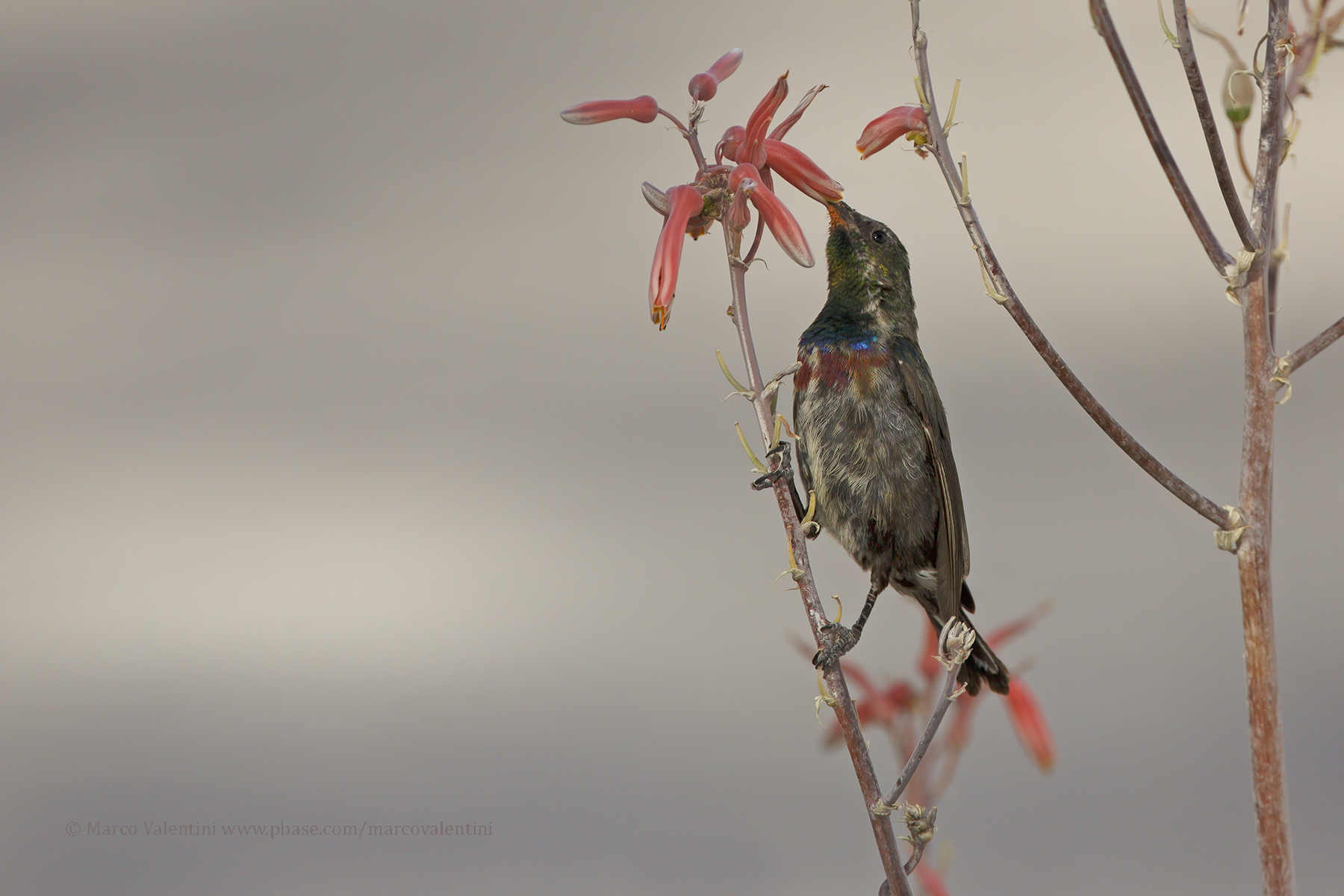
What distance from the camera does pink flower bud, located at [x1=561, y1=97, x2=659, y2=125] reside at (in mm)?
399

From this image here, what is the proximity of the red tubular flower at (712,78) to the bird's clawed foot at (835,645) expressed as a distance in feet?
0.62

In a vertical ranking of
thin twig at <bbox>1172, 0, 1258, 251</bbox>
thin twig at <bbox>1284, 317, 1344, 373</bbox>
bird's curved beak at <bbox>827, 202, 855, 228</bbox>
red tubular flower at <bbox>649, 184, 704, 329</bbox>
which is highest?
bird's curved beak at <bbox>827, 202, 855, 228</bbox>

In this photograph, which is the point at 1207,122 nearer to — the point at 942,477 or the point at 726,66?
the point at 726,66

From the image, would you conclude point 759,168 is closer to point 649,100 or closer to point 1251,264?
point 649,100

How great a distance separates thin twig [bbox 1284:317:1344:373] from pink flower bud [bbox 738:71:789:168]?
0.18m

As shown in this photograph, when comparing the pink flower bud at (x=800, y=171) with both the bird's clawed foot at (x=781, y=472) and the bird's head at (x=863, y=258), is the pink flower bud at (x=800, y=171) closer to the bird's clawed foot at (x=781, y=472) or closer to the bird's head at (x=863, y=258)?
the bird's clawed foot at (x=781, y=472)

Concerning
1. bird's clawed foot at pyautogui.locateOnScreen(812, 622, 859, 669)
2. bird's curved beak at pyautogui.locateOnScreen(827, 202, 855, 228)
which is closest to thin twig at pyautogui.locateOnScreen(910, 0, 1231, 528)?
bird's clawed foot at pyautogui.locateOnScreen(812, 622, 859, 669)

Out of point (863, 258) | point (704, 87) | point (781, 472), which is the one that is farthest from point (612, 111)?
point (863, 258)

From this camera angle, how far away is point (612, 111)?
40 cm

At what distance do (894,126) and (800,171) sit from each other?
0.04 m

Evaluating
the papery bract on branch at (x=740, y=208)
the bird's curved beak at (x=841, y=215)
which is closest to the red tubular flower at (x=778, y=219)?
the papery bract on branch at (x=740, y=208)

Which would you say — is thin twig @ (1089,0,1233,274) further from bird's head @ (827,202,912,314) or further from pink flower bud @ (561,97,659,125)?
bird's head @ (827,202,912,314)

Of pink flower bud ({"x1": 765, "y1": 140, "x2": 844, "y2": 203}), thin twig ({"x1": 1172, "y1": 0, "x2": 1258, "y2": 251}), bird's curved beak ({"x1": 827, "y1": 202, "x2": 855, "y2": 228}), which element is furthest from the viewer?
bird's curved beak ({"x1": 827, "y1": 202, "x2": 855, "y2": 228})

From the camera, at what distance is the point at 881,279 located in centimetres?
66
